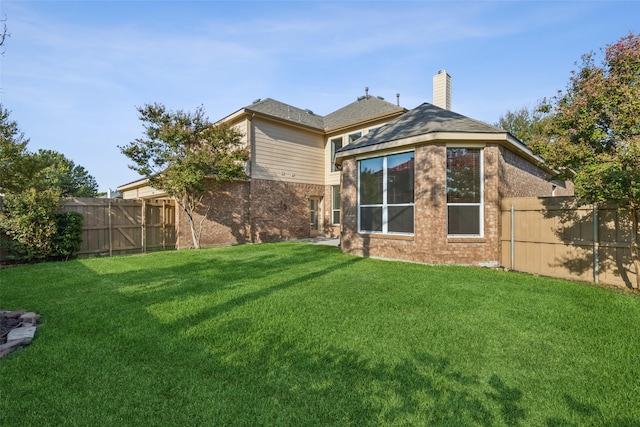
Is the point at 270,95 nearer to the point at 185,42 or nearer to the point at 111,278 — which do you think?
the point at 185,42

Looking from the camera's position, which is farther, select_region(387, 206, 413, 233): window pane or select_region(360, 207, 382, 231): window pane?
select_region(360, 207, 382, 231): window pane

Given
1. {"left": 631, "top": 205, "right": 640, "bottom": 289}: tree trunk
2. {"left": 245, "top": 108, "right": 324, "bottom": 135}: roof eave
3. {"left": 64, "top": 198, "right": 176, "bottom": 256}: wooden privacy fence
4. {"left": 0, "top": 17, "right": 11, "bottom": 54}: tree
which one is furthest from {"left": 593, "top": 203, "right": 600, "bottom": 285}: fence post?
{"left": 64, "top": 198, "right": 176, "bottom": 256}: wooden privacy fence

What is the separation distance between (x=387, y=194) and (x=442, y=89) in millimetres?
5445

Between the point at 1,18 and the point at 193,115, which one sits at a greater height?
the point at 193,115

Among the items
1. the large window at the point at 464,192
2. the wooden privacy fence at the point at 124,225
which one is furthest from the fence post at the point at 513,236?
the wooden privacy fence at the point at 124,225

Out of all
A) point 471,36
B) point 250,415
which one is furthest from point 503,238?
point 250,415

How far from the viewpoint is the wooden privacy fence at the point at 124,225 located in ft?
34.3

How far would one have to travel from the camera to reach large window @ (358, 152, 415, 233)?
27.9 feet

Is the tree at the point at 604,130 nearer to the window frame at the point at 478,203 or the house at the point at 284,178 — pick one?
the window frame at the point at 478,203

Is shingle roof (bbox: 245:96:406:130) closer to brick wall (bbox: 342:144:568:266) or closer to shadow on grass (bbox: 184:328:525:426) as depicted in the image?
brick wall (bbox: 342:144:568:266)

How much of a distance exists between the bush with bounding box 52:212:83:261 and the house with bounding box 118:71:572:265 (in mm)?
3292

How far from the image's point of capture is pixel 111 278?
655 centimetres

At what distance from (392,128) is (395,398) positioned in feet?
27.5

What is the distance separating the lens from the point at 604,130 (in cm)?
560
